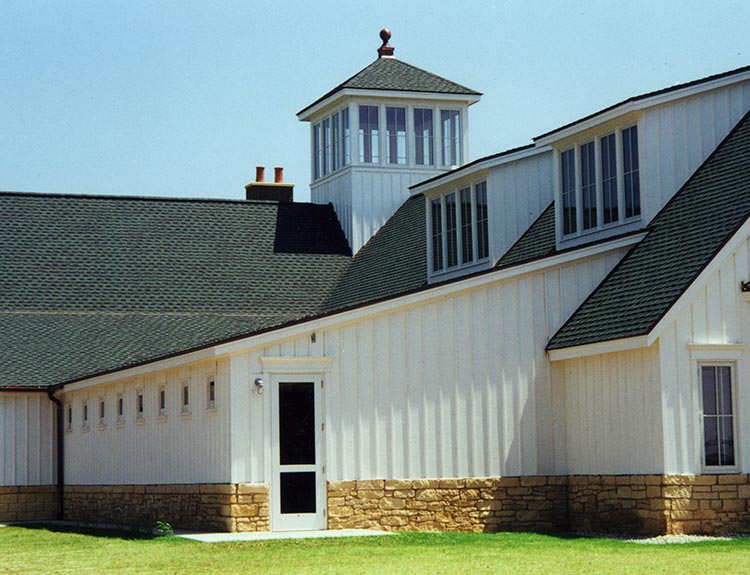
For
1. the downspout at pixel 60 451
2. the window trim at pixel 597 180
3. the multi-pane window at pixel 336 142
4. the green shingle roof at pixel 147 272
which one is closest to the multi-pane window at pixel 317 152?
the multi-pane window at pixel 336 142

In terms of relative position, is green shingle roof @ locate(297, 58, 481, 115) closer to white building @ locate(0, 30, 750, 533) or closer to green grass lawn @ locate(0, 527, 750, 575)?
white building @ locate(0, 30, 750, 533)

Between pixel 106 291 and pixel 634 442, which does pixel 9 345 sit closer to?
pixel 106 291

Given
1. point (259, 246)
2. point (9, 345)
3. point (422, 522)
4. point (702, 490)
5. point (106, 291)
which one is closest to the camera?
point (702, 490)

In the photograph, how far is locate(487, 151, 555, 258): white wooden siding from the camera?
3259cm

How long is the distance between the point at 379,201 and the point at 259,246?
11.6 feet

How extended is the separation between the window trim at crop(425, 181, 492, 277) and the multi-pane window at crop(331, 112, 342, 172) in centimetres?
824

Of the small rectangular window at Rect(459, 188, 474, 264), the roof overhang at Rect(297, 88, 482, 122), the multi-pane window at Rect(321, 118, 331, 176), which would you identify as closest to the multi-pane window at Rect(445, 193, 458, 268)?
the small rectangular window at Rect(459, 188, 474, 264)

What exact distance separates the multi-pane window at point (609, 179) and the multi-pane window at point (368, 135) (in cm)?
1437

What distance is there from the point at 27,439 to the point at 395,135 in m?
14.3

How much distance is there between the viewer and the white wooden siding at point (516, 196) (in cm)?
3259

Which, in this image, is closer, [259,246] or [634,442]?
[634,442]

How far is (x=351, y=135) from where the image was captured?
42250 millimetres

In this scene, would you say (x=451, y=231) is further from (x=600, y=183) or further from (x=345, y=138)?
(x=345, y=138)

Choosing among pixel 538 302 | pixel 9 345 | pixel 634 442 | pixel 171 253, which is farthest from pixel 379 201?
pixel 634 442
